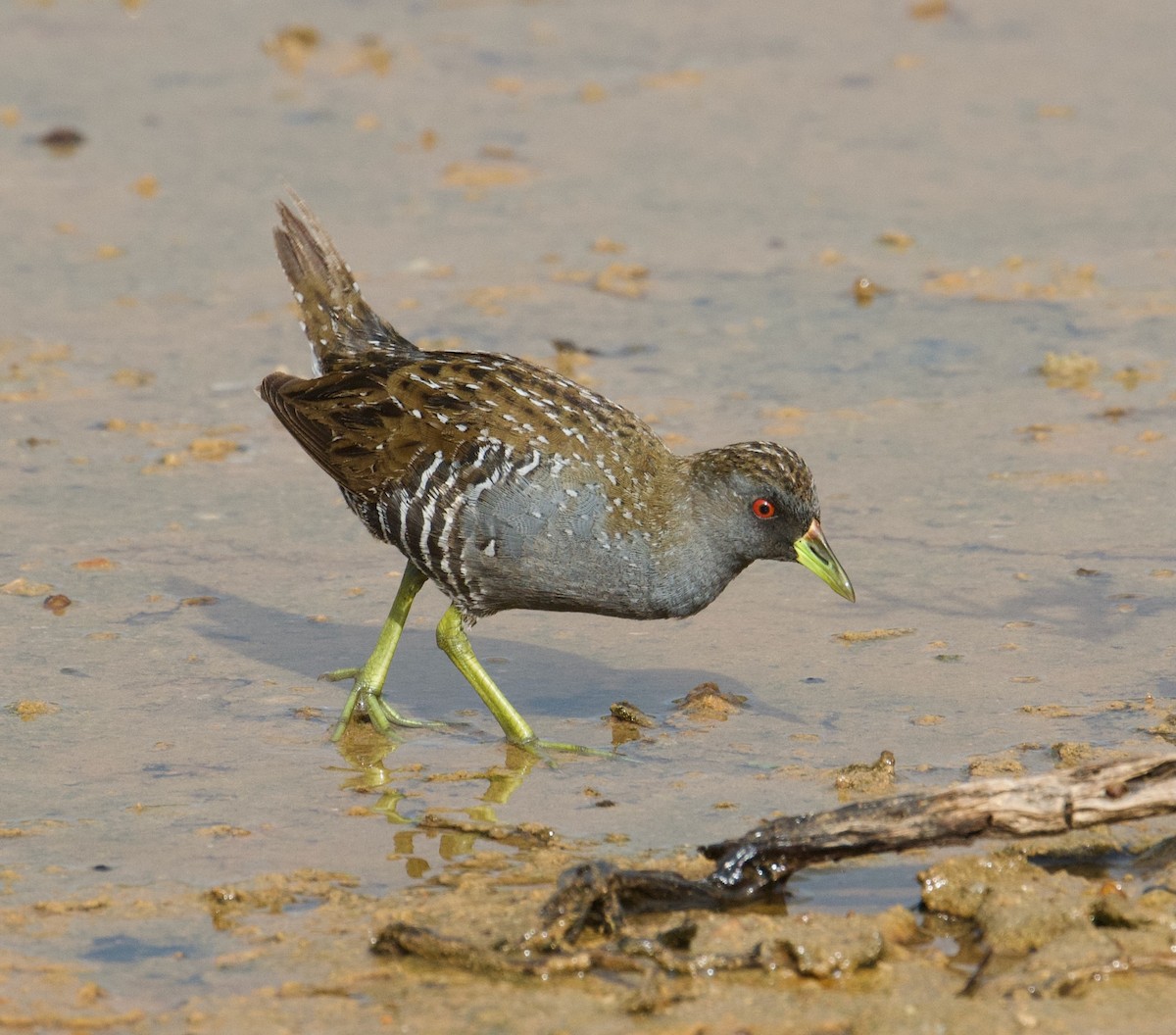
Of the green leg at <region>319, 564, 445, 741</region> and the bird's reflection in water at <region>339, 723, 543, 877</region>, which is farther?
the green leg at <region>319, 564, 445, 741</region>

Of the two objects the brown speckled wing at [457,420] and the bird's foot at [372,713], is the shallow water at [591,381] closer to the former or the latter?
the bird's foot at [372,713]

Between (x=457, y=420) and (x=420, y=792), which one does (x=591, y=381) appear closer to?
(x=457, y=420)

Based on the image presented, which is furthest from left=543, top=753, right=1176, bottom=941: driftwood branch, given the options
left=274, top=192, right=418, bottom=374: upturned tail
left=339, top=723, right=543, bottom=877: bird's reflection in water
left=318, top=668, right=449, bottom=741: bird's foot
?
left=274, top=192, right=418, bottom=374: upturned tail

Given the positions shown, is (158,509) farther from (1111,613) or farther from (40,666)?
(1111,613)

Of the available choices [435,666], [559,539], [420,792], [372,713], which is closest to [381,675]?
[372,713]

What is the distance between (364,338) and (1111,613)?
2.89 metres

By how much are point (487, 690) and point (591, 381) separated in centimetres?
320

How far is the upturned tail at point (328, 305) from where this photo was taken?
7277mm

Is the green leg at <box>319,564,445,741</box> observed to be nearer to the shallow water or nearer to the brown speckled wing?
the shallow water

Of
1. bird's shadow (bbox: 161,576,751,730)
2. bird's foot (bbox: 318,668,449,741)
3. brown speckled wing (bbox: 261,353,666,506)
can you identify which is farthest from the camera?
bird's shadow (bbox: 161,576,751,730)

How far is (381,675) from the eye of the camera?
6.68 metres

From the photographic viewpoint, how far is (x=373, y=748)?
20.8 ft

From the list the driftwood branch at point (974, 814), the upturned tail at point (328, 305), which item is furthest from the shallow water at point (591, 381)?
the upturned tail at point (328, 305)

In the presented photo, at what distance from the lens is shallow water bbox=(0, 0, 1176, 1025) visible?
19.9 feet
